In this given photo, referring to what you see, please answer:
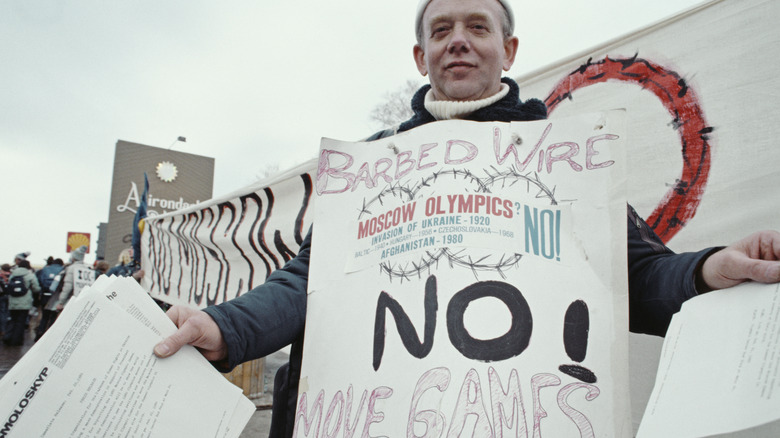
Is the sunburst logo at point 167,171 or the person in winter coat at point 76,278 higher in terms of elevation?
the sunburst logo at point 167,171

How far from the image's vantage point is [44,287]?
29.5ft

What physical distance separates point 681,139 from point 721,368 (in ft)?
3.84

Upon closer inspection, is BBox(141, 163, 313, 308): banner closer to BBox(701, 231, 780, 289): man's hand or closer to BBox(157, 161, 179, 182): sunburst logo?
BBox(701, 231, 780, 289): man's hand

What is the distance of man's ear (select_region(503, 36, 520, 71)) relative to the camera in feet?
Answer: 4.39

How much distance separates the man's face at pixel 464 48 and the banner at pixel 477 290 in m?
0.22

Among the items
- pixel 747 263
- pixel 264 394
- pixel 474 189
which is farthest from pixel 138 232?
pixel 747 263

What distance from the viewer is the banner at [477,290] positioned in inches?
32.4

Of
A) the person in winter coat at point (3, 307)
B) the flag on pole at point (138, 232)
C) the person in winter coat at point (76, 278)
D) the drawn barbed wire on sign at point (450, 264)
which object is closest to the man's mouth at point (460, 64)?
the drawn barbed wire on sign at point (450, 264)

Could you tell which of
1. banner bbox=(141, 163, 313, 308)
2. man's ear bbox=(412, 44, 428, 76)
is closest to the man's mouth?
man's ear bbox=(412, 44, 428, 76)

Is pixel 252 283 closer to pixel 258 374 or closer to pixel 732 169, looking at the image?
pixel 258 374

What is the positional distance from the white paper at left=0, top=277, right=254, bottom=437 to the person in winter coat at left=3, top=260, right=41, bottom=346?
915cm

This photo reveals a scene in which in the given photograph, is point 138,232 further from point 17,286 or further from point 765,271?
point 765,271

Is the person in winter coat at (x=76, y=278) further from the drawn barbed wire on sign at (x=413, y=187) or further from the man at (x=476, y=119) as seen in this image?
the drawn barbed wire on sign at (x=413, y=187)

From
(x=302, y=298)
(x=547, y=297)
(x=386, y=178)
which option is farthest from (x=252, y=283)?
(x=547, y=297)
